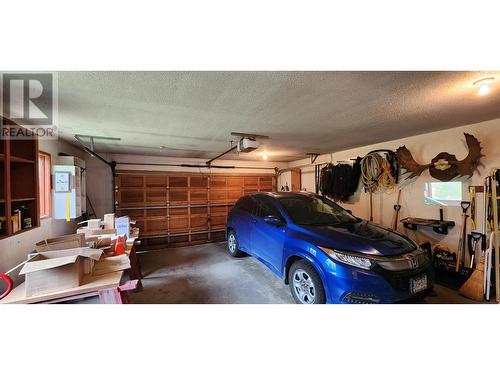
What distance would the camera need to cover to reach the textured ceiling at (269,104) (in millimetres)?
1662

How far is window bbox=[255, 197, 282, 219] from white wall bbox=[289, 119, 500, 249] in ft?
9.13

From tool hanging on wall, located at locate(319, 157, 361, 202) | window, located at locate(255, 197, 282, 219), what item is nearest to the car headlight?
window, located at locate(255, 197, 282, 219)

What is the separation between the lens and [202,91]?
1883mm

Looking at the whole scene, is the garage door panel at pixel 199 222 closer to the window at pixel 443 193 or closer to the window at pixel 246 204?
the window at pixel 246 204

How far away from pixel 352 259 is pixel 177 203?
4.86 meters

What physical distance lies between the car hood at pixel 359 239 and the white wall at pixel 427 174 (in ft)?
5.59

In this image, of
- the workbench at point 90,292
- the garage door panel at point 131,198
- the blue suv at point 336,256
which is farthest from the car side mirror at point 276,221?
the garage door panel at point 131,198

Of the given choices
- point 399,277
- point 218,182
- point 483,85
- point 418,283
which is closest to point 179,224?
point 218,182

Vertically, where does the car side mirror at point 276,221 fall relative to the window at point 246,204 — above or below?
below

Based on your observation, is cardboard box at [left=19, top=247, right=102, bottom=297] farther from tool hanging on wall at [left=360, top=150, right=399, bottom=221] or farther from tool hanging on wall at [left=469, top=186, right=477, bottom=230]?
tool hanging on wall at [left=360, top=150, right=399, bottom=221]

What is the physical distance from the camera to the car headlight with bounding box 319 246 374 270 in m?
1.93

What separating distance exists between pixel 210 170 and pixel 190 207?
129 centimetres
